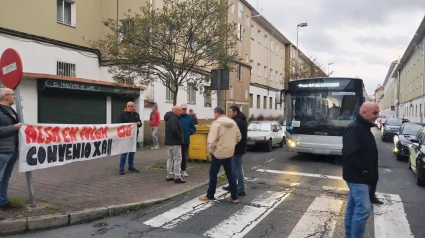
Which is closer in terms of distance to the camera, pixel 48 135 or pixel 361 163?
pixel 361 163

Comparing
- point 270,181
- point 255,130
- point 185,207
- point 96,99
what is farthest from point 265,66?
point 185,207

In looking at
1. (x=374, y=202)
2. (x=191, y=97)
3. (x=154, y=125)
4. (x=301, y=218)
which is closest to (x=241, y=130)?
(x=301, y=218)

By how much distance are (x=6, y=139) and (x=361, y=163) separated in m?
4.99

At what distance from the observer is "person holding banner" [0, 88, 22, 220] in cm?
498

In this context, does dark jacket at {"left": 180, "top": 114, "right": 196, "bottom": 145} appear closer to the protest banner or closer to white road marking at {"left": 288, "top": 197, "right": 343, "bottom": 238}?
the protest banner

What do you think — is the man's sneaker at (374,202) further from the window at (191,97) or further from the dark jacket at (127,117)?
the window at (191,97)

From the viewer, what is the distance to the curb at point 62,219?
4711 millimetres

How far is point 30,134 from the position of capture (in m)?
5.43

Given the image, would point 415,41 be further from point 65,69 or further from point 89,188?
point 89,188

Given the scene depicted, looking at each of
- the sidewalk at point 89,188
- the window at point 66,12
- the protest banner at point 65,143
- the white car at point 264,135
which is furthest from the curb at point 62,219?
the window at point 66,12

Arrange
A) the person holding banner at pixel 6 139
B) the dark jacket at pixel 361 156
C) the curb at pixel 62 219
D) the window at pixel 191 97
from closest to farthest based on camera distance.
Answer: the dark jacket at pixel 361 156
the curb at pixel 62 219
the person holding banner at pixel 6 139
the window at pixel 191 97

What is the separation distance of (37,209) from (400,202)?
22.2ft

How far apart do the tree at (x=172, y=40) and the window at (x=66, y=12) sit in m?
7.29

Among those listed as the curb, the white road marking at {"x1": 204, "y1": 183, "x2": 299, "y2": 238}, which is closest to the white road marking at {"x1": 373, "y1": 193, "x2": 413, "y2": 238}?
the white road marking at {"x1": 204, "y1": 183, "x2": 299, "y2": 238}
